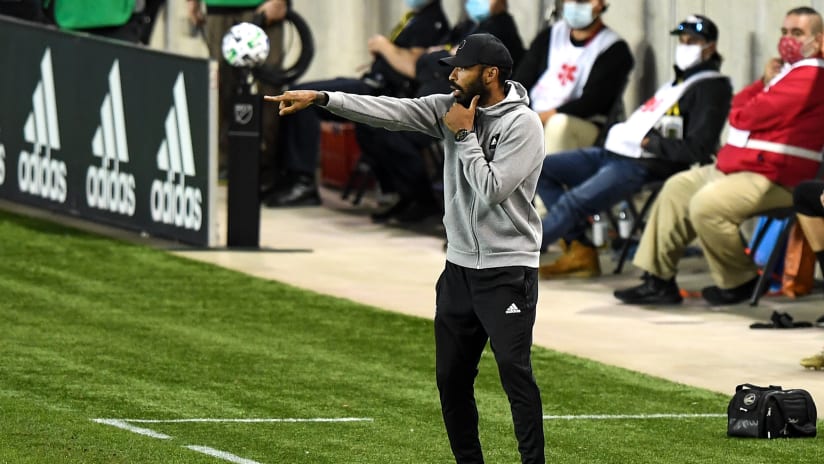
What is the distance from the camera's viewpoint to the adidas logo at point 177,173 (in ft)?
48.2

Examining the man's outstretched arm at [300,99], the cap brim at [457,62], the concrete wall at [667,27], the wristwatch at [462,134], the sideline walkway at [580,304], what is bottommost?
the sideline walkway at [580,304]

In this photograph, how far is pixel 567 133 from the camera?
14.5 meters

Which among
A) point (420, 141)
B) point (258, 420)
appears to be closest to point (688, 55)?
point (420, 141)

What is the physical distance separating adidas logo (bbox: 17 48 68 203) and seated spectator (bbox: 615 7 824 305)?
5.35 m

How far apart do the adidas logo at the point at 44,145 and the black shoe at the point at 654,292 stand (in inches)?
212

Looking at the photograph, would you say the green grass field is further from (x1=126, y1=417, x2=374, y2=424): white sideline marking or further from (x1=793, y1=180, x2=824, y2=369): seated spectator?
(x1=793, y1=180, x2=824, y2=369): seated spectator

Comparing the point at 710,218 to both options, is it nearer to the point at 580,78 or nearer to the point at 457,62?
the point at 580,78

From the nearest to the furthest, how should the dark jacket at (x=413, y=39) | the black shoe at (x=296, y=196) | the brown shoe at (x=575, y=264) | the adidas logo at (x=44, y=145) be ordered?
the brown shoe at (x=575, y=264)
the adidas logo at (x=44, y=145)
the dark jacket at (x=413, y=39)
the black shoe at (x=296, y=196)

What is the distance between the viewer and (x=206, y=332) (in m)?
11.8

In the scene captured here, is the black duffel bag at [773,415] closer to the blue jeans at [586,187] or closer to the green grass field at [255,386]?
the green grass field at [255,386]

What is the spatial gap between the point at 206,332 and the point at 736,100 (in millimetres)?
3969

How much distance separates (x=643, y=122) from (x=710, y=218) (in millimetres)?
1293

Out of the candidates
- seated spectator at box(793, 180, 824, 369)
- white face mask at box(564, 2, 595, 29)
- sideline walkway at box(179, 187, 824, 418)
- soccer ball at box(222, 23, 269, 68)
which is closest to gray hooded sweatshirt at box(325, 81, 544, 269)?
sideline walkway at box(179, 187, 824, 418)

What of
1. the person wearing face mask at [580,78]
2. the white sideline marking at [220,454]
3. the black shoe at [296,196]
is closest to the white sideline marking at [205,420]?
the white sideline marking at [220,454]
